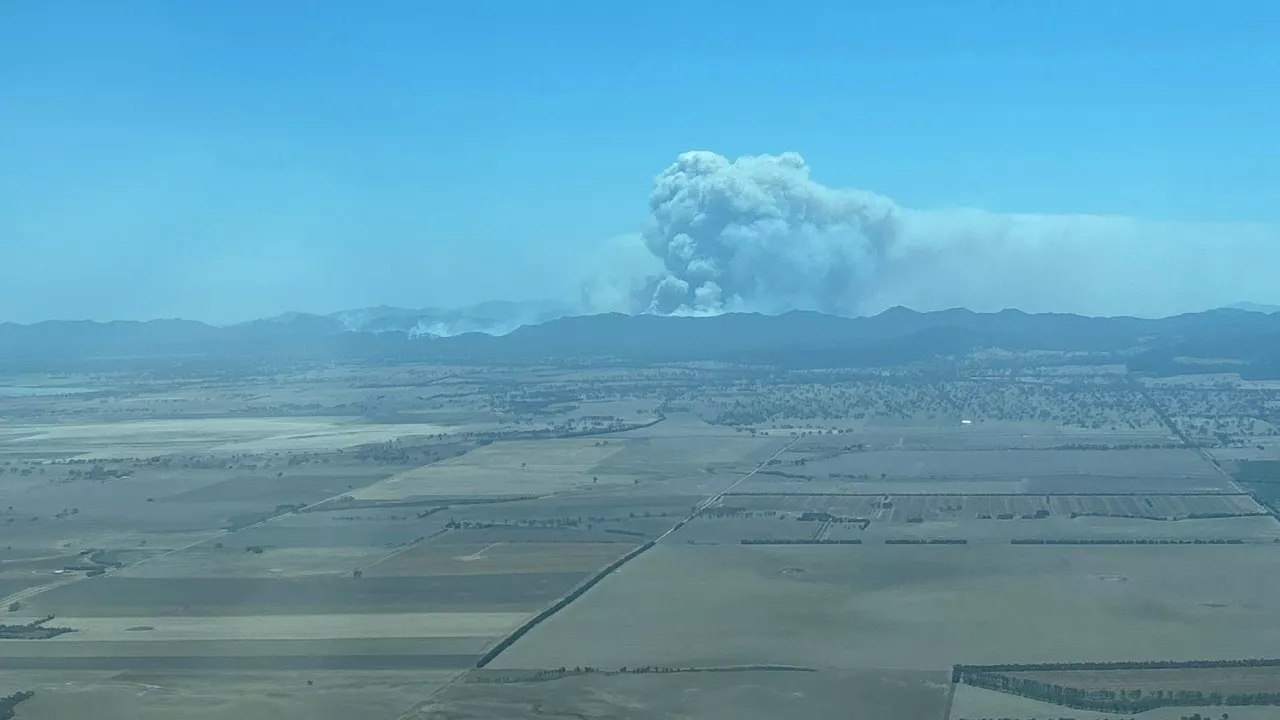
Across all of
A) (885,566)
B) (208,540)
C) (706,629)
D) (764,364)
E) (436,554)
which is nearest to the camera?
(706,629)

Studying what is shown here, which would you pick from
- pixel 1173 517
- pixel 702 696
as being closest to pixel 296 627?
pixel 702 696

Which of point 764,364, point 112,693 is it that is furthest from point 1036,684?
point 764,364

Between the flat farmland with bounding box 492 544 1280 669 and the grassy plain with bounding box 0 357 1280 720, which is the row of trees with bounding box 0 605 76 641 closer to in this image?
the grassy plain with bounding box 0 357 1280 720

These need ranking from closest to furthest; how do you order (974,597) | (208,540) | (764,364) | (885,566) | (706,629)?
(706,629) → (974,597) → (885,566) → (208,540) → (764,364)

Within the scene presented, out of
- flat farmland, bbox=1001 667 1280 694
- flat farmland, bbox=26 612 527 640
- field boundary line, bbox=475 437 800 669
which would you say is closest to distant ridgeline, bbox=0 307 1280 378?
field boundary line, bbox=475 437 800 669

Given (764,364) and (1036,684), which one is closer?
(1036,684)

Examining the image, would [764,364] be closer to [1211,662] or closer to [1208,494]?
[1208,494]

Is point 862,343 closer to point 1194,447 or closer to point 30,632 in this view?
point 1194,447
